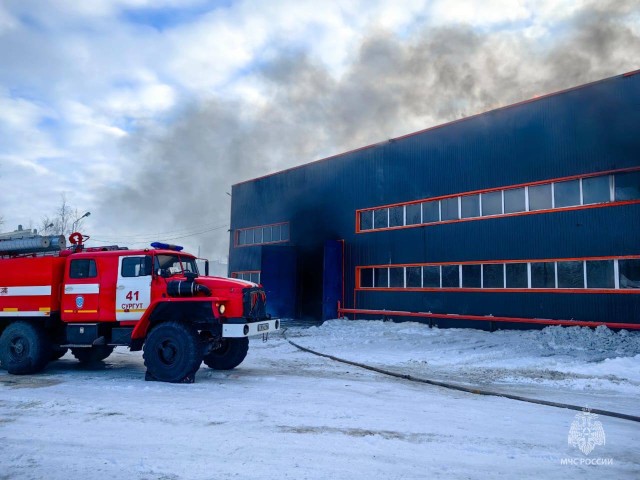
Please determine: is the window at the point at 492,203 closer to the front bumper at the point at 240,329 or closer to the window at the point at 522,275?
the window at the point at 522,275

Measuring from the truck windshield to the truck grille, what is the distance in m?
1.58

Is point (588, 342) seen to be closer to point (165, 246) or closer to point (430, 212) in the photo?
point (430, 212)

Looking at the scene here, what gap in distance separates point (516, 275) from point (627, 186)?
4.31 meters

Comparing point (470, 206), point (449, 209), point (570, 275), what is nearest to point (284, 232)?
point (449, 209)

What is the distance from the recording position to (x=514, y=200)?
1688 centimetres

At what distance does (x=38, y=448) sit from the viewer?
539 cm

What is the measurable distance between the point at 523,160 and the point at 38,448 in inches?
630

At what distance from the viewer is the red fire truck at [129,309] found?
9109 millimetres

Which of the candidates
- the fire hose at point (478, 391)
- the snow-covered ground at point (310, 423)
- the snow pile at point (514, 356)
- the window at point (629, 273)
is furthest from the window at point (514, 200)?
the fire hose at point (478, 391)

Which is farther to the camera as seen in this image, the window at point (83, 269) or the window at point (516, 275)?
the window at point (516, 275)

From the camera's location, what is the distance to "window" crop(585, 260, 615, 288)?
14.4 meters

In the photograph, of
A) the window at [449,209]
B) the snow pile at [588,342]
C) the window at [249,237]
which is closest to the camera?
the snow pile at [588,342]

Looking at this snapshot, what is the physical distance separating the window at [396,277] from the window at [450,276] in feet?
Answer: 6.78

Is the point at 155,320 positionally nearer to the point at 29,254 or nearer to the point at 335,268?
the point at 29,254
